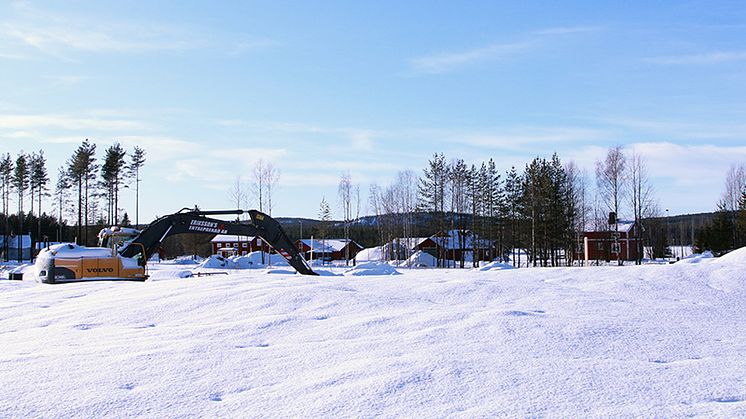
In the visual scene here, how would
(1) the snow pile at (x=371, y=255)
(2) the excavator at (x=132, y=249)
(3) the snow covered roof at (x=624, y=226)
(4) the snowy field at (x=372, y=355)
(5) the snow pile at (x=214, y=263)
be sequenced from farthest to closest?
(3) the snow covered roof at (x=624, y=226), (1) the snow pile at (x=371, y=255), (5) the snow pile at (x=214, y=263), (2) the excavator at (x=132, y=249), (4) the snowy field at (x=372, y=355)

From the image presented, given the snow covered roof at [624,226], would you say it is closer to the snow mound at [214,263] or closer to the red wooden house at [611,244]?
the red wooden house at [611,244]

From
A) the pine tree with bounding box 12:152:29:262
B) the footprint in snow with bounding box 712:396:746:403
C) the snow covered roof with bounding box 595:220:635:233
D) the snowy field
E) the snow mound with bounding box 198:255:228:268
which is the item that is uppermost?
the pine tree with bounding box 12:152:29:262

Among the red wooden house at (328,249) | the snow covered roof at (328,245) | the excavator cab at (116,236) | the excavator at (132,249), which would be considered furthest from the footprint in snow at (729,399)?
the snow covered roof at (328,245)

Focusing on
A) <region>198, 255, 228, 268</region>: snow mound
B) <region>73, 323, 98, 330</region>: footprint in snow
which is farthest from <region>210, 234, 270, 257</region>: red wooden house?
<region>73, 323, 98, 330</region>: footprint in snow

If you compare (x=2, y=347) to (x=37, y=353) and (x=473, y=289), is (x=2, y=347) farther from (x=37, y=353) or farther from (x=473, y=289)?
(x=473, y=289)

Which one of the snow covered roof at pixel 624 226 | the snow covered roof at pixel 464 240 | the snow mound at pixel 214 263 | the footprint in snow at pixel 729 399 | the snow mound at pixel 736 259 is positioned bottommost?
the snow mound at pixel 214 263

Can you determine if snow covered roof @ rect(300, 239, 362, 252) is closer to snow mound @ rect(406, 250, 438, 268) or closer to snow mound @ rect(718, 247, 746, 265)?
snow mound @ rect(406, 250, 438, 268)

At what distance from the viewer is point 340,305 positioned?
9.32 metres

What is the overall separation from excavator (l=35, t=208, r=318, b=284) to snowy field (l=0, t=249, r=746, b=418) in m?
9.63

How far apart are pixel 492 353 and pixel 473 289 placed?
17.5ft

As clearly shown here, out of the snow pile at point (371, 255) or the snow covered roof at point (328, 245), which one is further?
the snow covered roof at point (328, 245)

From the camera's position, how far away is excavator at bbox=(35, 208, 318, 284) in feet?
66.8

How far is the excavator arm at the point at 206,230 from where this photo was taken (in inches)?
878

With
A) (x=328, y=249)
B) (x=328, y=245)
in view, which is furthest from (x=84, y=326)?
(x=328, y=245)
